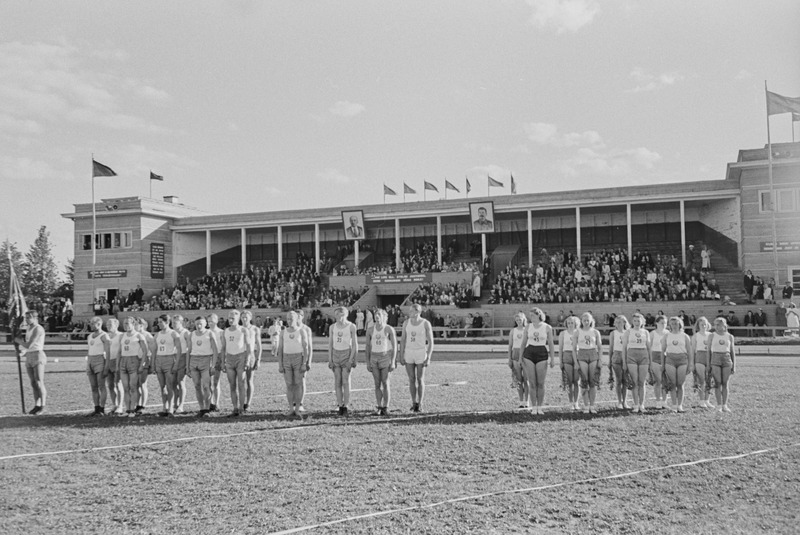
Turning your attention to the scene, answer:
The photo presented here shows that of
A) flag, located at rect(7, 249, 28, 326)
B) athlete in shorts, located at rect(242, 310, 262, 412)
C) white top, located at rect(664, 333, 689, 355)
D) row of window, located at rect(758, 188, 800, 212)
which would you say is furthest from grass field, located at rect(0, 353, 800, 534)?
row of window, located at rect(758, 188, 800, 212)

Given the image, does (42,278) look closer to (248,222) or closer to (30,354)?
(248,222)

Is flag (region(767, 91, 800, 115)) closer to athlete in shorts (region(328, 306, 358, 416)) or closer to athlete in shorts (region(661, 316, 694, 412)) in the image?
athlete in shorts (region(661, 316, 694, 412))

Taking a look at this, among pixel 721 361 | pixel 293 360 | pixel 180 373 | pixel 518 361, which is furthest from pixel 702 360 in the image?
pixel 180 373

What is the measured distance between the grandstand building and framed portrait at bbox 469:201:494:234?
1.17 feet

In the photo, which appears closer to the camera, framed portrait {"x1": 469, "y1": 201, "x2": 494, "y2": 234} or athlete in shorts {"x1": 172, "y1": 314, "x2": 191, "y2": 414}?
athlete in shorts {"x1": 172, "y1": 314, "x2": 191, "y2": 414}

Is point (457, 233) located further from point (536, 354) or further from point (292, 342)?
point (292, 342)

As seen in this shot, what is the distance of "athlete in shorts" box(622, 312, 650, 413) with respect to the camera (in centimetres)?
1275

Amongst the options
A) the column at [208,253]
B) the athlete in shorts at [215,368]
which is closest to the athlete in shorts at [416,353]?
the athlete in shorts at [215,368]

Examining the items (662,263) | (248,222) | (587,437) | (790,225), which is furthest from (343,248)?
A: (587,437)

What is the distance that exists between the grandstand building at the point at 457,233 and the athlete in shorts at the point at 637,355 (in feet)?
87.6

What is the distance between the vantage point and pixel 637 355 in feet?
42.2

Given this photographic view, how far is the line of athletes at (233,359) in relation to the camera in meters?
12.6

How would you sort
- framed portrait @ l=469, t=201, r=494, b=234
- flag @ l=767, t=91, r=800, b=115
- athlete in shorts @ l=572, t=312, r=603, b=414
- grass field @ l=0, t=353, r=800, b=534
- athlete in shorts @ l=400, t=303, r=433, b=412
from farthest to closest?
framed portrait @ l=469, t=201, r=494, b=234 < flag @ l=767, t=91, r=800, b=115 < athlete in shorts @ l=400, t=303, r=433, b=412 < athlete in shorts @ l=572, t=312, r=603, b=414 < grass field @ l=0, t=353, r=800, b=534

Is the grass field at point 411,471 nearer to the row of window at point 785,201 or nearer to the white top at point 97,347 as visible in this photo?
the white top at point 97,347
